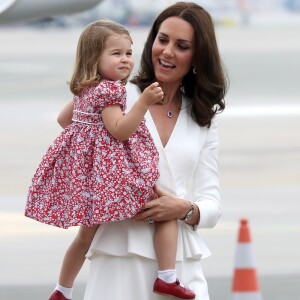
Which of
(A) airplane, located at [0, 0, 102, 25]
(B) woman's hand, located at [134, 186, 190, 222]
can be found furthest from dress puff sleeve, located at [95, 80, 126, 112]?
(A) airplane, located at [0, 0, 102, 25]

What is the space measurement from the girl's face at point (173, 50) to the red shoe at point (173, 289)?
0.61m

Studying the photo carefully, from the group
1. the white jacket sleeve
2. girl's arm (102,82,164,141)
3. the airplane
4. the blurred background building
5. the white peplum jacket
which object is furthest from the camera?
the blurred background building

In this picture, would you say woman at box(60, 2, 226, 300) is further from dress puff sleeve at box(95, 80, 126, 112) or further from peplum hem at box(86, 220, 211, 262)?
dress puff sleeve at box(95, 80, 126, 112)

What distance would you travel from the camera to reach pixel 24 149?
1005 centimetres

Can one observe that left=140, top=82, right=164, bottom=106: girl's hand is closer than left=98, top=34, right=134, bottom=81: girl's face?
Yes

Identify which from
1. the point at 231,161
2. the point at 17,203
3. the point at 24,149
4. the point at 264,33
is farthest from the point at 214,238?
the point at 264,33

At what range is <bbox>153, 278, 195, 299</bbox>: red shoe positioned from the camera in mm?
3990

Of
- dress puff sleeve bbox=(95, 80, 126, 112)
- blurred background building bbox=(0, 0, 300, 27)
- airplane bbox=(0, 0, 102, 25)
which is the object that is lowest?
dress puff sleeve bbox=(95, 80, 126, 112)

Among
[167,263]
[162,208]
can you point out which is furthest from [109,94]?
[167,263]

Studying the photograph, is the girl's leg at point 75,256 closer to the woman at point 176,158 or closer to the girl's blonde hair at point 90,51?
the woman at point 176,158

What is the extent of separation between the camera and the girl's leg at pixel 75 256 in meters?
4.25

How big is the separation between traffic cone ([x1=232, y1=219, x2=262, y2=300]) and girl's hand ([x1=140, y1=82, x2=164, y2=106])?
442mm

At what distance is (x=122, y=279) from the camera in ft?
13.3

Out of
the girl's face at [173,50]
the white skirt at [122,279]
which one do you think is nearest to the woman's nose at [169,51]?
the girl's face at [173,50]
